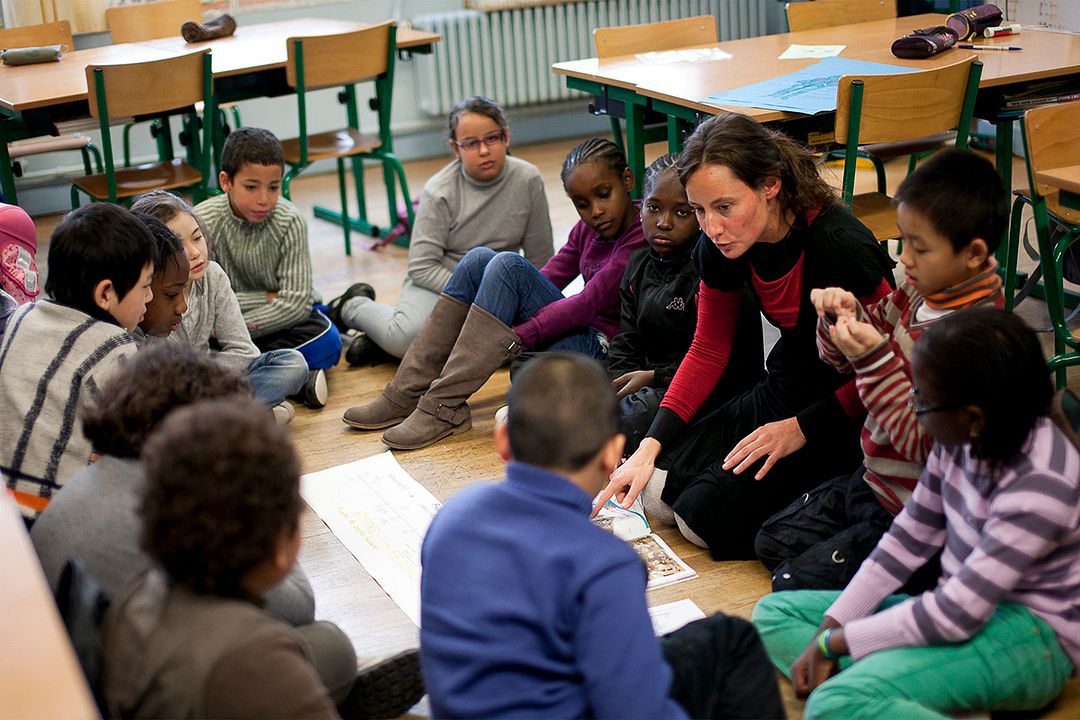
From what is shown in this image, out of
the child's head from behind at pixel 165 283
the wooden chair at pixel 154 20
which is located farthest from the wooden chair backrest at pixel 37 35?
the child's head from behind at pixel 165 283

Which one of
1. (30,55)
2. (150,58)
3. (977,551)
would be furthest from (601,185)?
(30,55)

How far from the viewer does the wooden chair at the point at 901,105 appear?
113 inches

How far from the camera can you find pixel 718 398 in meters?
2.47

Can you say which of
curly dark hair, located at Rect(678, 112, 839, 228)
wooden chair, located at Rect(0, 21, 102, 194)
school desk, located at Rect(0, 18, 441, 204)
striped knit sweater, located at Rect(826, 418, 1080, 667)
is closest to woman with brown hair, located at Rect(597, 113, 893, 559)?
curly dark hair, located at Rect(678, 112, 839, 228)

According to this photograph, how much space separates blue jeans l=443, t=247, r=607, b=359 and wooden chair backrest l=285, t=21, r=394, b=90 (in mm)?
1630

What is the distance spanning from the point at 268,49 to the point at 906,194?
10.8ft

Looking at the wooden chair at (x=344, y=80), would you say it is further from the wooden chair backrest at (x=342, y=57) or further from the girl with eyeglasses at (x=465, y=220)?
the girl with eyeglasses at (x=465, y=220)

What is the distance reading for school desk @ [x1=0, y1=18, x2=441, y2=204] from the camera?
379 cm

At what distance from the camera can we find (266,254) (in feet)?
10.7

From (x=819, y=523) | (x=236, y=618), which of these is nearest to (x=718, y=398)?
(x=819, y=523)

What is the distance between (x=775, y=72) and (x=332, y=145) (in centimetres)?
186

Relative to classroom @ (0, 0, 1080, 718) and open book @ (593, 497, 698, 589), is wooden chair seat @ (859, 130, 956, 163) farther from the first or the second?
open book @ (593, 497, 698, 589)

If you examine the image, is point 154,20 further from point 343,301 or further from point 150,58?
point 343,301

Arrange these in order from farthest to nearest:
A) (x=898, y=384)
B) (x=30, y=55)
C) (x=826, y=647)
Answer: (x=30, y=55) < (x=898, y=384) < (x=826, y=647)
